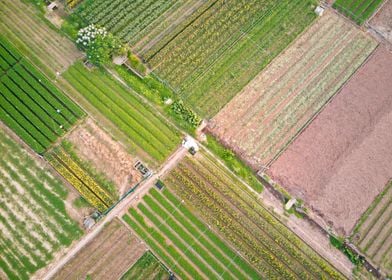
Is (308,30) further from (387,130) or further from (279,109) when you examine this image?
(387,130)

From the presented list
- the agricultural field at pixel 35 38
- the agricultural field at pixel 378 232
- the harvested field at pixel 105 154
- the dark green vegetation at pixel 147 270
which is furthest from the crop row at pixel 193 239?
the agricultural field at pixel 35 38

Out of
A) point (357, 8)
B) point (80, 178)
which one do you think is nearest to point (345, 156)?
point (357, 8)

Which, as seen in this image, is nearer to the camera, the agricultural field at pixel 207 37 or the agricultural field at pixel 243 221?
the agricultural field at pixel 243 221

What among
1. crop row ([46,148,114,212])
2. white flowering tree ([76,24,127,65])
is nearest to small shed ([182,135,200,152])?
crop row ([46,148,114,212])

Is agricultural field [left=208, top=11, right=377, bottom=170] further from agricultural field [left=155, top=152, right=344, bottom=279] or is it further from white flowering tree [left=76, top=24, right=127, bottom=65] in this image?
white flowering tree [left=76, top=24, right=127, bottom=65]

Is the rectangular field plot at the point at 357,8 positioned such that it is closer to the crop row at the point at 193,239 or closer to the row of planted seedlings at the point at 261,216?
the row of planted seedlings at the point at 261,216

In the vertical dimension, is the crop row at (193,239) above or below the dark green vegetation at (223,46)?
below
